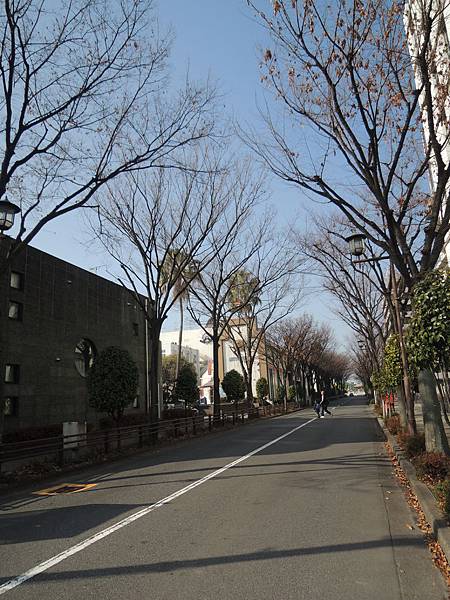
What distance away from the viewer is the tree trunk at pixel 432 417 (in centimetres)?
873

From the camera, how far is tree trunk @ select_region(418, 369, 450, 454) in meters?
8.73

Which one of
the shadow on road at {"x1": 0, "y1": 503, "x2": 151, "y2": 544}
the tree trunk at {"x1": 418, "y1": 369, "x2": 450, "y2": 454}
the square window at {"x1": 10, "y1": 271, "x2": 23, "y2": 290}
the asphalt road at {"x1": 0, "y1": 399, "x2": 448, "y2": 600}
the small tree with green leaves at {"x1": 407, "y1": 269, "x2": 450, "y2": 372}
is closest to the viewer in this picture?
the asphalt road at {"x1": 0, "y1": 399, "x2": 448, "y2": 600}

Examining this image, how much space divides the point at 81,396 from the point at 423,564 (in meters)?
19.5

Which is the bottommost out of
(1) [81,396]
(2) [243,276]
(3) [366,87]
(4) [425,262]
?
(1) [81,396]

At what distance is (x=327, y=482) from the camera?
913cm

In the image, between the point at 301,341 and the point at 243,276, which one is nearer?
the point at 243,276

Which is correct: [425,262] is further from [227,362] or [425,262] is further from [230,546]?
→ [227,362]

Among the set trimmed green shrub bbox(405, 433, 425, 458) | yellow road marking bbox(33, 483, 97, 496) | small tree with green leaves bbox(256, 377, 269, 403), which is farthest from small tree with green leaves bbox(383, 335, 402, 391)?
small tree with green leaves bbox(256, 377, 269, 403)

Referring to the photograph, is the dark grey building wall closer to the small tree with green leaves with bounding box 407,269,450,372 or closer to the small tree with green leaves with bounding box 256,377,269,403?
the small tree with green leaves with bounding box 407,269,450,372

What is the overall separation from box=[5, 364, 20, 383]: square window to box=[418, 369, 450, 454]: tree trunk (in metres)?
14.6

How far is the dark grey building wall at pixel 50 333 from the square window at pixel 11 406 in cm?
12

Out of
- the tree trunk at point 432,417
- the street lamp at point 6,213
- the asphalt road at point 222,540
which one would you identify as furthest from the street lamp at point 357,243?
the street lamp at point 6,213

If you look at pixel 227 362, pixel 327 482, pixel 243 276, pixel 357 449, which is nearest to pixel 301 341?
pixel 243 276

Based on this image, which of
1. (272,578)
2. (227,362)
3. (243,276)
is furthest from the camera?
(227,362)
